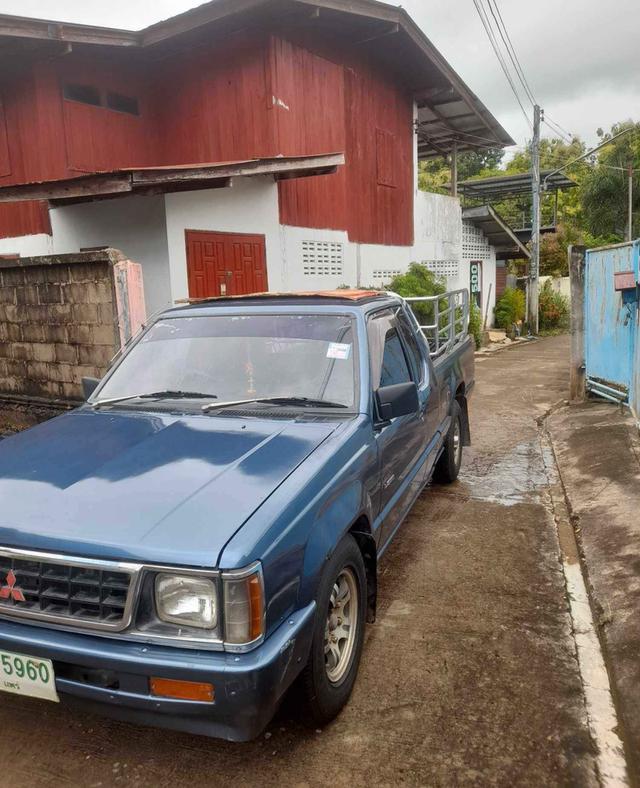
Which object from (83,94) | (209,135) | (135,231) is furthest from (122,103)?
(135,231)

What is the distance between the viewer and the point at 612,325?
7.34m

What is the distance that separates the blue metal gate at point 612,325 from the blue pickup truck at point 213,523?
4.21m

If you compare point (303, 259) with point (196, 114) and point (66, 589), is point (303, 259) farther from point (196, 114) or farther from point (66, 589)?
point (66, 589)

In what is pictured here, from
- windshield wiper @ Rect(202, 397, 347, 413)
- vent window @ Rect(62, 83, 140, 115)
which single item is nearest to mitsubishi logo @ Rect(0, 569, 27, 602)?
windshield wiper @ Rect(202, 397, 347, 413)

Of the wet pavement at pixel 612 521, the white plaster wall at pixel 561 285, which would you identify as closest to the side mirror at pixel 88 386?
the wet pavement at pixel 612 521

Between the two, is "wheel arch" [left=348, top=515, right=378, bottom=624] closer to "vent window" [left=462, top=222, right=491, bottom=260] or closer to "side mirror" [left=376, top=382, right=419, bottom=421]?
"side mirror" [left=376, top=382, right=419, bottom=421]

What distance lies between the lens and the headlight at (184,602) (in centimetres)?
202

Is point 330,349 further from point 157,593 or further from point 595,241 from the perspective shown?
point 595,241

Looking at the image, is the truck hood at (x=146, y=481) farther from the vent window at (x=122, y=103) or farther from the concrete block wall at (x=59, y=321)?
the vent window at (x=122, y=103)

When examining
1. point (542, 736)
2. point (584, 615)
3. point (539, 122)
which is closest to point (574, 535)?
point (584, 615)

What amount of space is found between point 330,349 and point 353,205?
9.96 meters

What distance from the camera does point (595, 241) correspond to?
3766 cm

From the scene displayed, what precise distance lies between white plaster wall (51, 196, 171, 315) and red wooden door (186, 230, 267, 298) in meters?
0.39

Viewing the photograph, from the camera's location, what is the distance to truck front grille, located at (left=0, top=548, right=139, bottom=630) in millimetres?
2061
